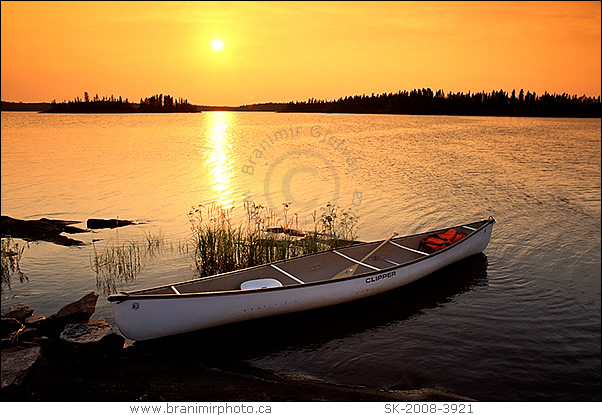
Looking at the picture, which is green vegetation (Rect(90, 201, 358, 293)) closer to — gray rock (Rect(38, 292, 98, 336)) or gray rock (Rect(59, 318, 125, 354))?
gray rock (Rect(38, 292, 98, 336))

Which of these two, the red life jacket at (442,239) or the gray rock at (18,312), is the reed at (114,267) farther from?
the red life jacket at (442,239)

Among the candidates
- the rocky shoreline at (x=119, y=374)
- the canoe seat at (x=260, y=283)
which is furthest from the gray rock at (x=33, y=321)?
the canoe seat at (x=260, y=283)

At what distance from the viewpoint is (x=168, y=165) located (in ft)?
107

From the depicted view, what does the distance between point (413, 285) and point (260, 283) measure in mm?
3806

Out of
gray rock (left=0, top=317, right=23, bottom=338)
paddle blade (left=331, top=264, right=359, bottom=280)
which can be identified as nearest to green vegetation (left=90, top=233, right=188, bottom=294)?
gray rock (left=0, top=317, right=23, bottom=338)

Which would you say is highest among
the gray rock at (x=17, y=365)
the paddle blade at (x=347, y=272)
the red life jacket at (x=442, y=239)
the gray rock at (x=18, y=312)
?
the red life jacket at (x=442, y=239)

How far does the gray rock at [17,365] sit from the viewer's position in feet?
18.5

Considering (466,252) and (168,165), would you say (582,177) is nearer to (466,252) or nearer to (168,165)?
(466,252)

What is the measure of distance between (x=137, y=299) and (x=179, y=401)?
189 centimetres

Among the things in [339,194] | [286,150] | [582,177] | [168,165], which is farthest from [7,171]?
[582,177]

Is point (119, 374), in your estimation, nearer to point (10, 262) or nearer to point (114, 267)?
point (114, 267)

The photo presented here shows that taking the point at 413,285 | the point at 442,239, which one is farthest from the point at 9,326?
the point at 442,239

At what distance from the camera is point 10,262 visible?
11.8 metres

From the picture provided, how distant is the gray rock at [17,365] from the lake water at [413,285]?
2.77 meters
